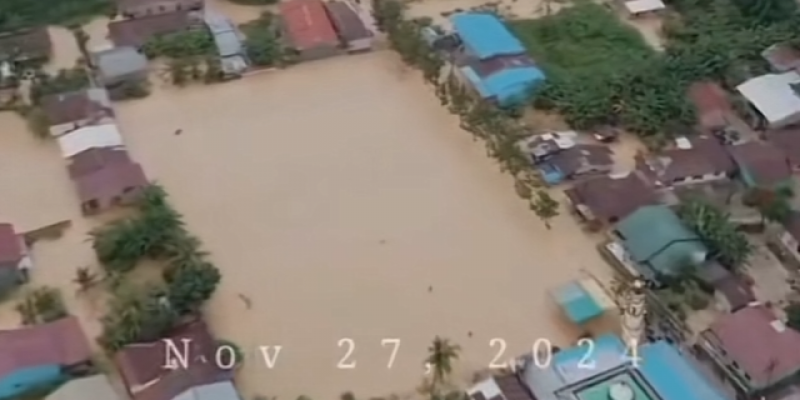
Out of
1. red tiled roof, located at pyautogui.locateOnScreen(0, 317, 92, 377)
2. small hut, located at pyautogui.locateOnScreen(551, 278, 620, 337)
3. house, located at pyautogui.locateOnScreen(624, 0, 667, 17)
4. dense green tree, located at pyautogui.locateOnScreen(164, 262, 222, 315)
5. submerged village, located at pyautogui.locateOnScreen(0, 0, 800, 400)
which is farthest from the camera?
house, located at pyautogui.locateOnScreen(624, 0, 667, 17)

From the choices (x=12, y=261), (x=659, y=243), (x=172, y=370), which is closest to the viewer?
(x=172, y=370)

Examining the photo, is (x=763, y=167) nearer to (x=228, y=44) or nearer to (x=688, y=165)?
(x=688, y=165)

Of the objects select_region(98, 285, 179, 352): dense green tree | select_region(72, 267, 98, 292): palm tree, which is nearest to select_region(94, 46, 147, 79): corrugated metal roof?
select_region(72, 267, 98, 292): palm tree

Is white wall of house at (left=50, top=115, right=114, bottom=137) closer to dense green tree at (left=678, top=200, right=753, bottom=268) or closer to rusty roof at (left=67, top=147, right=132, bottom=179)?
rusty roof at (left=67, top=147, right=132, bottom=179)

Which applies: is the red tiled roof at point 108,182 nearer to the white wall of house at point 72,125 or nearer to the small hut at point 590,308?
the white wall of house at point 72,125

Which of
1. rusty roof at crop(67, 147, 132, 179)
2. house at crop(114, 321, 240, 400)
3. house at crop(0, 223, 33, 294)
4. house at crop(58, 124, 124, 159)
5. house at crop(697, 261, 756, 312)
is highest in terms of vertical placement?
house at crop(58, 124, 124, 159)

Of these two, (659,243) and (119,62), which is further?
(119,62)

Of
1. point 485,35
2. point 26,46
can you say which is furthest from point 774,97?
point 26,46

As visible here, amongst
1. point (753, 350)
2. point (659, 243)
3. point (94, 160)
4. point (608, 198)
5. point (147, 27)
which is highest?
point (147, 27)
